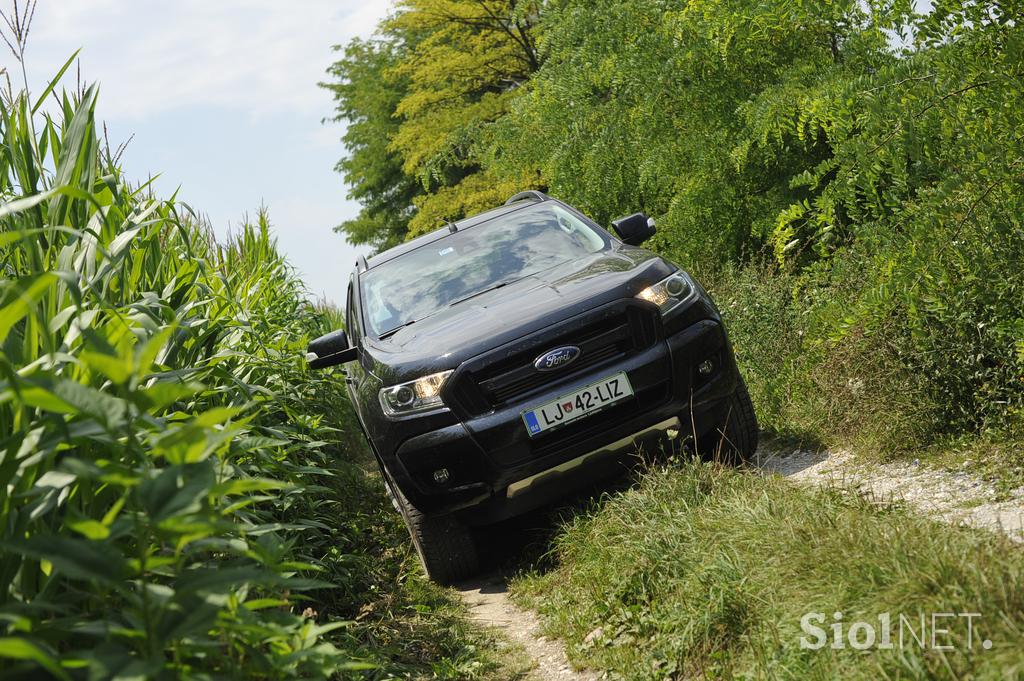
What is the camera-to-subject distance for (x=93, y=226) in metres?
3.95

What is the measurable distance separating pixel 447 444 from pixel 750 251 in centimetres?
549

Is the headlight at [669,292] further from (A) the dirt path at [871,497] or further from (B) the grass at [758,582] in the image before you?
(A) the dirt path at [871,497]

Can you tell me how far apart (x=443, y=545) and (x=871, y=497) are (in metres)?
2.19

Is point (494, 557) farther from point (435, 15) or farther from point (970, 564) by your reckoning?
point (435, 15)

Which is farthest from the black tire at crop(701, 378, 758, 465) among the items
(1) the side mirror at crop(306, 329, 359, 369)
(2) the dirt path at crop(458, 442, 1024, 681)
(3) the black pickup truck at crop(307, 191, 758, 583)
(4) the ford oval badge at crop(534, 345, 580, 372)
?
(1) the side mirror at crop(306, 329, 359, 369)

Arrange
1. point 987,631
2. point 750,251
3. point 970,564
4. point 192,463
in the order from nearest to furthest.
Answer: point 192,463, point 987,631, point 970,564, point 750,251

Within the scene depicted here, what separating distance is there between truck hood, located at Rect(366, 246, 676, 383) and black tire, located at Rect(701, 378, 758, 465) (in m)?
0.78

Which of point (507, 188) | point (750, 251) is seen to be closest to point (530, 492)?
point (750, 251)

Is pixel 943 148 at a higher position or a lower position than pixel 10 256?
lower

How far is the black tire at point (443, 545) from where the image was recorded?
17.0 ft

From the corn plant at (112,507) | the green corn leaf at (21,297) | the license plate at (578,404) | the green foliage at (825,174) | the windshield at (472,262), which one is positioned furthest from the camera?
the windshield at (472,262)

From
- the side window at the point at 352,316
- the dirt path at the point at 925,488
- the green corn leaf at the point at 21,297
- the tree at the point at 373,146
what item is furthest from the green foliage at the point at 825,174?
the tree at the point at 373,146

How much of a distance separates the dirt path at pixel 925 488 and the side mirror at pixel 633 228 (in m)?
1.66

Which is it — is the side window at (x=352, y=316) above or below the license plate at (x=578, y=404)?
above
